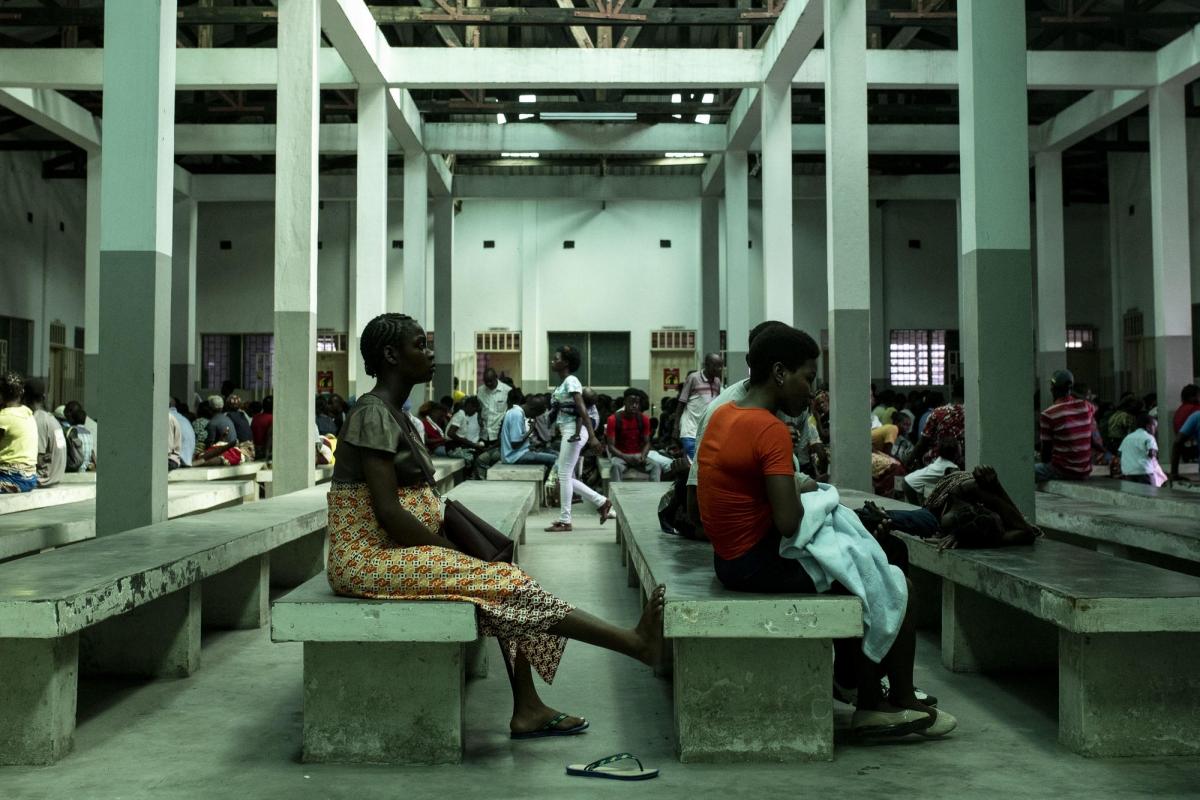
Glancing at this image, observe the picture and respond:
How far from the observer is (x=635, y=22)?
13.4 metres

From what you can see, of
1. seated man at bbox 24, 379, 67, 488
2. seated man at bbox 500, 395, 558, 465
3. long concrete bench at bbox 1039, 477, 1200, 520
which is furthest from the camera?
seated man at bbox 500, 395, 558, 465

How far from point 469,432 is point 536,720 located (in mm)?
10690

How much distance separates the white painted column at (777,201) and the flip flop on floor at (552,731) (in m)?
8.87

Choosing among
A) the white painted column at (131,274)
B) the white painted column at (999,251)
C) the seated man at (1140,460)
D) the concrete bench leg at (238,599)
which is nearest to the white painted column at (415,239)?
the white painted column at (131,274)

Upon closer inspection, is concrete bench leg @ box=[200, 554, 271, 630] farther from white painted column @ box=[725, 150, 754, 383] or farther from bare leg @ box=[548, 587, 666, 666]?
white painted column @ box=[725, 150, 754, 383]

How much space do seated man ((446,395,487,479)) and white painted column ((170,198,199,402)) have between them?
8.29 meters

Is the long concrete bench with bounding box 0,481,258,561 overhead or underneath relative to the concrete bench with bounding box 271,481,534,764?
overhead

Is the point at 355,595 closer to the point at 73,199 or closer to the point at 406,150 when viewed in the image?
the point at 406,150

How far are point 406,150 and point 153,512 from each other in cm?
1132

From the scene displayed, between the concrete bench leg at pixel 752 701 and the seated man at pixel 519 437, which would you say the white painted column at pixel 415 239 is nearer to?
the seated man at pixel 519 437

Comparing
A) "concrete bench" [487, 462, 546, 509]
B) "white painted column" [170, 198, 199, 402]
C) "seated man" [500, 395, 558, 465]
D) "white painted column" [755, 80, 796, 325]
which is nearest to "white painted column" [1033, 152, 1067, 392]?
"white painted column" [755, 80, 796, 325]

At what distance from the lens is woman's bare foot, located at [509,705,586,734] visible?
158 inches

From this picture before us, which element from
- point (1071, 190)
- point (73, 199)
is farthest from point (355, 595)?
point (1071, 190)

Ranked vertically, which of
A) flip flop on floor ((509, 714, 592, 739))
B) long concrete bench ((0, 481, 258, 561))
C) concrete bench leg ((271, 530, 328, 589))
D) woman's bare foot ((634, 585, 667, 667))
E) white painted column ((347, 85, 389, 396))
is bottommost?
flip flop on floor ((509, 714, 592, 739))
